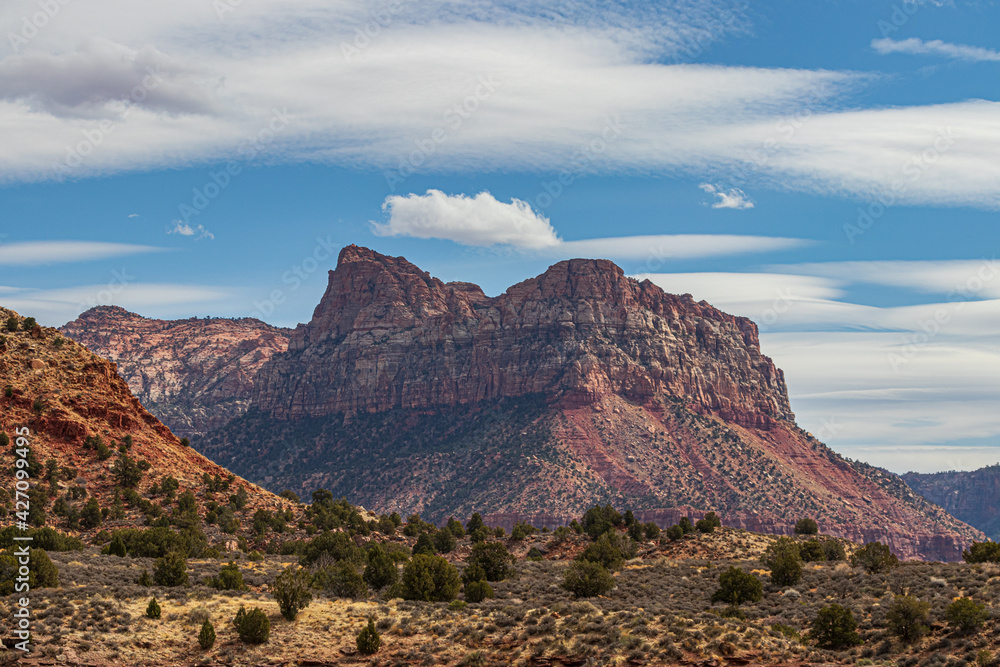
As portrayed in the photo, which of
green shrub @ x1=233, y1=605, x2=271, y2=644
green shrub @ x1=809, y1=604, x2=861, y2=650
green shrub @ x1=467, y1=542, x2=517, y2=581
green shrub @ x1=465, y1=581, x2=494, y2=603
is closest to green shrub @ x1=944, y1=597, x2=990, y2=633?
green shrub @ x1=809, y1=604, x2=861, y2=650

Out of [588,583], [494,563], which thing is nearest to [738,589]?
[588,583]

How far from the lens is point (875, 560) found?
2313 inches

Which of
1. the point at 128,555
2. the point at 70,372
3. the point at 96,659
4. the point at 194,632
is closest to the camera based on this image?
the point at 96,659

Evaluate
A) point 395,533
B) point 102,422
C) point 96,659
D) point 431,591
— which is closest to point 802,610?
point 431,591

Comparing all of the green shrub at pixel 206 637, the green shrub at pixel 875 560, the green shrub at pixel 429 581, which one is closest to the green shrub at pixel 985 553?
the green shrub at pixel 875 560

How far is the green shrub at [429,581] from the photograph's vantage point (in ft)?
172

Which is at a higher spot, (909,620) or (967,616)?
(967,616)

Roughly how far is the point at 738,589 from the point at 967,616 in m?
14.6

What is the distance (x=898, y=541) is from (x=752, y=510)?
35.9 meters

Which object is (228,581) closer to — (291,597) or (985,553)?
(291,597)

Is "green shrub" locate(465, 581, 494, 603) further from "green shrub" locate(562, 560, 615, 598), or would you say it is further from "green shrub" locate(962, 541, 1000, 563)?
"green shrub" locate(962, 541, 1000, 563)

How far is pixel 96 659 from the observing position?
3962 centimetres

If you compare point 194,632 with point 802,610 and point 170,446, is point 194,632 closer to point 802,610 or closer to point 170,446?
point 802,610

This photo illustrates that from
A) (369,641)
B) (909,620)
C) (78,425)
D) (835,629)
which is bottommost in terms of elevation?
(369,641)
